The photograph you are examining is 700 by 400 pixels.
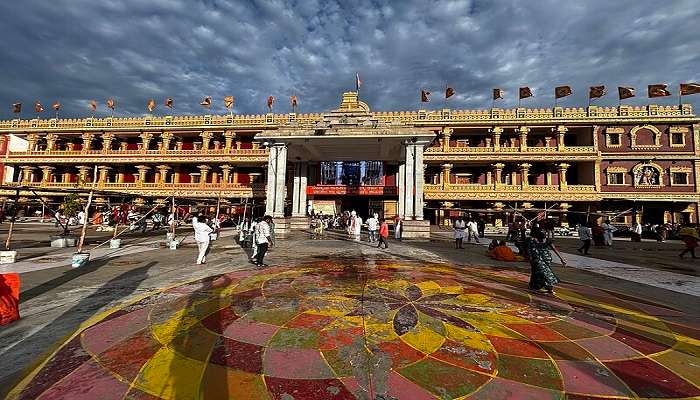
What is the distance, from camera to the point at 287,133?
68.5 feet

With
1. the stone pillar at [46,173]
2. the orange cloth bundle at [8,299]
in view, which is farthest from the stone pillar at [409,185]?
the stone pillar at [46,173]

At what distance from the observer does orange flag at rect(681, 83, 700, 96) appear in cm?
2873

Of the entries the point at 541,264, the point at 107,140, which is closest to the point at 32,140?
the point at 107,140

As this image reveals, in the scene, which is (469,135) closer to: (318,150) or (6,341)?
(318,150)


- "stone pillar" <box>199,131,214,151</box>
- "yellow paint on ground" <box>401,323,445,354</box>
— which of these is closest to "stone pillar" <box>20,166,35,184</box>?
"stone pillar" <box>199,131,214,151</box>

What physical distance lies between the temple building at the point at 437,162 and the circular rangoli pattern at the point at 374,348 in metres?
18.3

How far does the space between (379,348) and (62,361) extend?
3.96 m

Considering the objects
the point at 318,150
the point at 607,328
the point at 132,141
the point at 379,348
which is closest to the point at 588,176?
the point at 318,150

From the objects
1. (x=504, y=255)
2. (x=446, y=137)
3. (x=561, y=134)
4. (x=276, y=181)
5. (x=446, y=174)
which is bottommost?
(x=504, y=255)

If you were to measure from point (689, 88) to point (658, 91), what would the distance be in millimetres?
2747

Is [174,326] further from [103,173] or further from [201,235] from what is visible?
[103,173]

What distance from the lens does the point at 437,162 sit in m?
32.6

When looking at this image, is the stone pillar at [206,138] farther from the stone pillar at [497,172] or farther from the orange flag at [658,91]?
the orange flag at [658,91]

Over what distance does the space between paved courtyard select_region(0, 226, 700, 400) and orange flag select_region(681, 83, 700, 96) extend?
35142 millimetres
